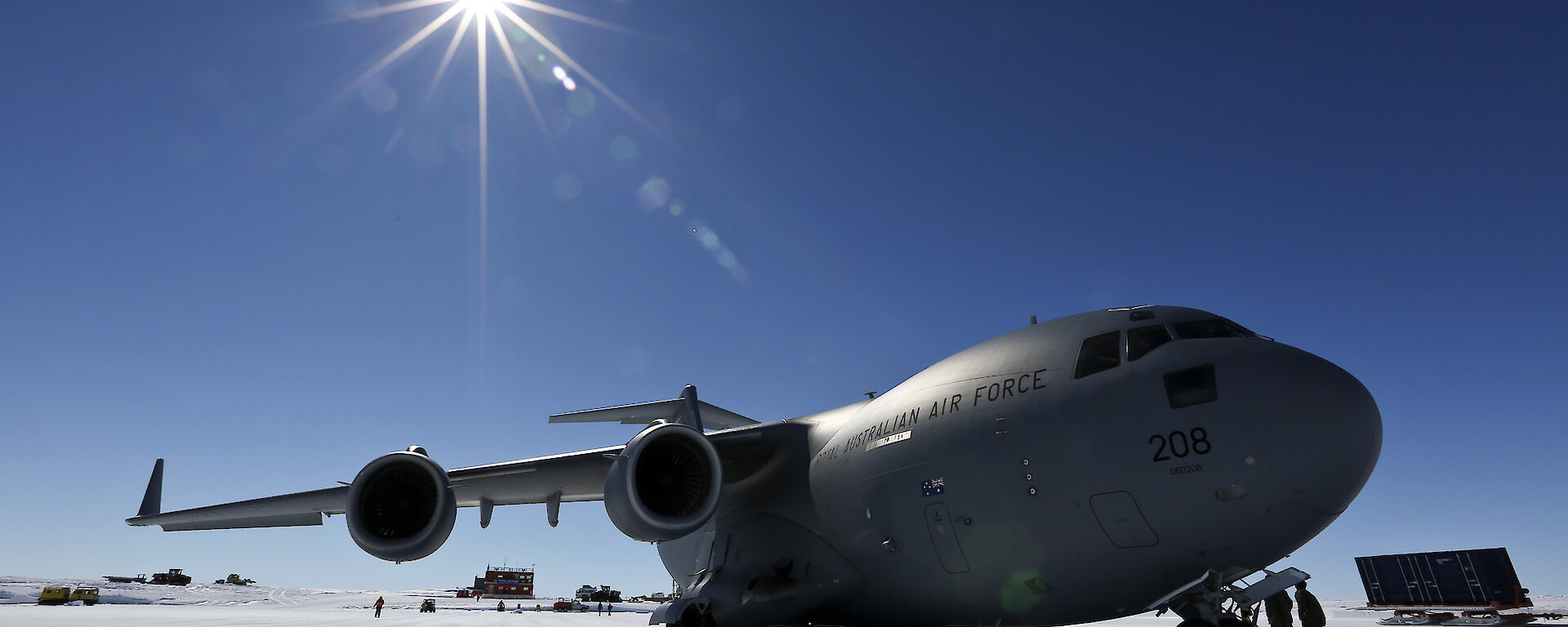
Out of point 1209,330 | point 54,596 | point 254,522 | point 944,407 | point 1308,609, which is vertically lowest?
point 1308,609

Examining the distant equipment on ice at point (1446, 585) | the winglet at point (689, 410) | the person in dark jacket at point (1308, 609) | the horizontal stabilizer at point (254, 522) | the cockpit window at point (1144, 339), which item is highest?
the winglet at point (689, 410)

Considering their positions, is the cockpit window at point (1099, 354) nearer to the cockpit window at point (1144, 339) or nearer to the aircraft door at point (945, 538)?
the cockpit window at point (1144, 339)

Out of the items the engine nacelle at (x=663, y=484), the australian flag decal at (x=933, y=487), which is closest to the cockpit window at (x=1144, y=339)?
the australian flag decal at (x=933, y=487)

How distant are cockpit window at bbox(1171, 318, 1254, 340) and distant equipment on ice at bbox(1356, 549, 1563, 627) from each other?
2005 cm

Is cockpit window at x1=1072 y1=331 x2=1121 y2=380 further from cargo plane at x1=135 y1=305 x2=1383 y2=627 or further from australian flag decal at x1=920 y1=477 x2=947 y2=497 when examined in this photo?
australian flag decal at x1=920 y1=477 x2=947 y2=497

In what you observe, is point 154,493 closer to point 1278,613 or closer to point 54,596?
point 1278,613

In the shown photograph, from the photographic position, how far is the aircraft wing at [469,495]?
11273 mm

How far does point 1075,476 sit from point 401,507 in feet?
28.1

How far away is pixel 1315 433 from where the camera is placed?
4.98 m

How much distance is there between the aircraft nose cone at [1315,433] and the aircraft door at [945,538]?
8.58 ft

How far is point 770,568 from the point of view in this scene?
9258 millimetres

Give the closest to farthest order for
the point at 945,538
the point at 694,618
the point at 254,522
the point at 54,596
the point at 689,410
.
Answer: the point at 945,538
the point at 694,618
the point at 254,522
the point at 689,410
the point at 54,596

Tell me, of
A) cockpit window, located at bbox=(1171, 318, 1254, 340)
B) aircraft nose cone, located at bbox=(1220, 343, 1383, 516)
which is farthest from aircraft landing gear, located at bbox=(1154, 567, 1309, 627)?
cockpit window, located at bbox=(1171, 318, 1254, 340)

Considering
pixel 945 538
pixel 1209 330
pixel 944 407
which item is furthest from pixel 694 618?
pixel 1209 330
